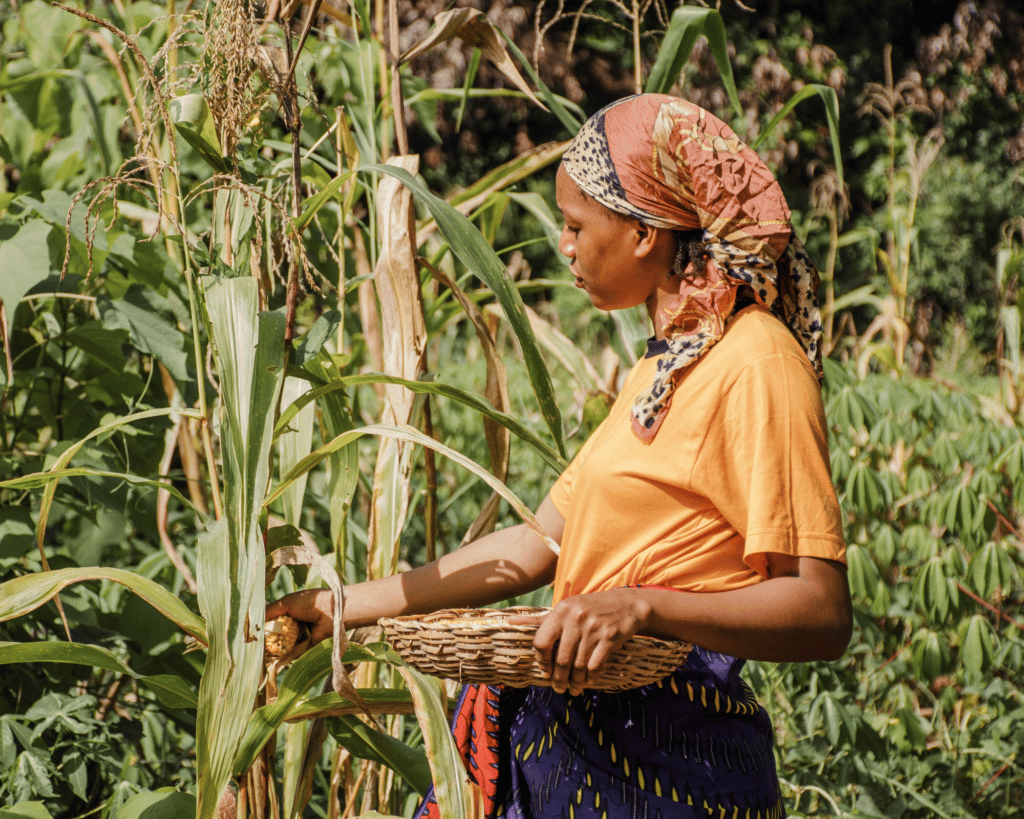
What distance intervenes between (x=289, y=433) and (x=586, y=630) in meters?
0.55

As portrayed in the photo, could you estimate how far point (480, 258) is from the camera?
42.8 inches

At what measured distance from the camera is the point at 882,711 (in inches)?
89.8

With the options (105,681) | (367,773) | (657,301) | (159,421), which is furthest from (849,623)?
(105,681)

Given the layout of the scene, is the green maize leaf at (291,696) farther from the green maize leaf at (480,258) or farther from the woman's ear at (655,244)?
the woman's ear at (655,244)

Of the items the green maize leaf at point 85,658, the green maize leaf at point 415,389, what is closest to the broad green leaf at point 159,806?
the green maize leaf at point 85,658

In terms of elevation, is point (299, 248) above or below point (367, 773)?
above

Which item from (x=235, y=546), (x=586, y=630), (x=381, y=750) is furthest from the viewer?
(x=381, y=750)

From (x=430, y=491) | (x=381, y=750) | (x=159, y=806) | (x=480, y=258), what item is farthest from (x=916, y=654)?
(x=159, y=806)

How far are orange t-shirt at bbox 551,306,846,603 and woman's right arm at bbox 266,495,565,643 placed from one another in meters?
0.15

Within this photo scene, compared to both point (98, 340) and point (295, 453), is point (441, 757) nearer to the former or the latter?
point (295, 453)

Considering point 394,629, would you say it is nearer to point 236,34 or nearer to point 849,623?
point 849,623

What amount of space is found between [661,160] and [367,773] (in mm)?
880

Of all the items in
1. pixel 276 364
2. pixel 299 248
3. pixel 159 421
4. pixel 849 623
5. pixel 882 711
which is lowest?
pixel 882 711

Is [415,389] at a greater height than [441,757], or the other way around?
[415,389]
